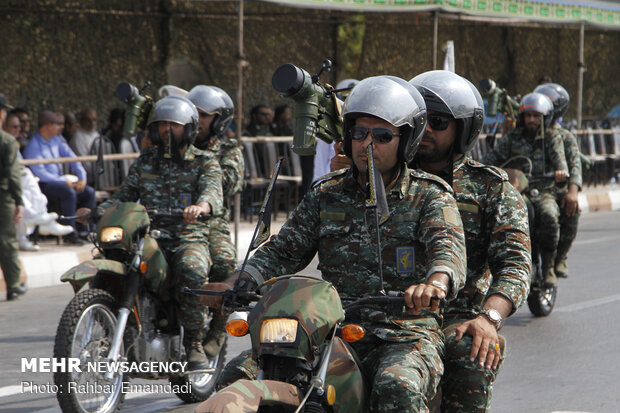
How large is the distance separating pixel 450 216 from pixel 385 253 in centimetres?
26

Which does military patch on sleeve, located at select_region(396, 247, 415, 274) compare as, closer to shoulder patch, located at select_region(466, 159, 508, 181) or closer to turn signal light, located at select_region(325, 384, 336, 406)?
turn signal light, located at select_region(325, 384, 336, 406)

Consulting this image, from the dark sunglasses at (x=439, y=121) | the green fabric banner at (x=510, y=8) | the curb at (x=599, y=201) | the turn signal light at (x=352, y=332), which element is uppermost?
the green fabric banner at (x=510, y=8)

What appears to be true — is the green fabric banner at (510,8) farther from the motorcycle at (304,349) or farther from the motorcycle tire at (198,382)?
the motorcycle at (304,349)

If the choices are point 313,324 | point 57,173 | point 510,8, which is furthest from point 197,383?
point 510,8

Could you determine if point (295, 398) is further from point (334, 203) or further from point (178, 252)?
point (178, 252)

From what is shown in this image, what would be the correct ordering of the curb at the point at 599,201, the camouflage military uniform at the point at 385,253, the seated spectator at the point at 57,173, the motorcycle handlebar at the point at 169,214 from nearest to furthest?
the camouflage military uniform at the point at 385,253 → the motorcycle handlebar at the point at 169,214 → the seated spectator at the point at 57,173 → the curb at the point at 599,201

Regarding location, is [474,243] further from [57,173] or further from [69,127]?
[69,127]

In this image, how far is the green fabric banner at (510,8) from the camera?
1311 cm

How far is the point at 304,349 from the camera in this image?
3.11m

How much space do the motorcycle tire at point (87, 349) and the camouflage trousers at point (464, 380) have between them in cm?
232

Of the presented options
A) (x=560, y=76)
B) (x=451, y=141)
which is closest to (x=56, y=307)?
(x=451, y=141)

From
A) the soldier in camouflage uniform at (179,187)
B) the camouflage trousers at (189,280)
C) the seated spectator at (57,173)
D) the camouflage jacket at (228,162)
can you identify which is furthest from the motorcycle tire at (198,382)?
the seated spectator at (57,173)

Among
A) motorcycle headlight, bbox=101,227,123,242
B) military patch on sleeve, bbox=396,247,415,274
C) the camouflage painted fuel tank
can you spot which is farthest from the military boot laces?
the camouflage painted fuel tank

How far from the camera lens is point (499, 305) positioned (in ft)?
12.3
